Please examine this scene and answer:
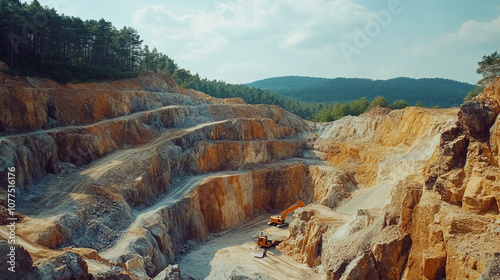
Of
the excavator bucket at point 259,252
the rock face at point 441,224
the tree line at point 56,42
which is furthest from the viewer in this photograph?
the tree line at point 56,42

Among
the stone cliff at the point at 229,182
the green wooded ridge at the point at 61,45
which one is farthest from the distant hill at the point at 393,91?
the green wooded ridge at the point at 61,45

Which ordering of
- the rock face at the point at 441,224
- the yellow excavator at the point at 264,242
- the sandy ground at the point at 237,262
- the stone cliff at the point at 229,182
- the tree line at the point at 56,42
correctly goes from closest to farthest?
1. the rock face at the point at 441,224
2. the stone cliff at the point at 229,182
3. the sandy ground at the point at 237,262
4. the yellow excavator at the point at 264,242
5. the tree line at the point at 56,42

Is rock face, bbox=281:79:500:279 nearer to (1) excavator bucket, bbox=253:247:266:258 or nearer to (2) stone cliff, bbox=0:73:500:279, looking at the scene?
(2) stone cliff, bbox=0:73:500:279

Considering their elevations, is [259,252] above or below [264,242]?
below

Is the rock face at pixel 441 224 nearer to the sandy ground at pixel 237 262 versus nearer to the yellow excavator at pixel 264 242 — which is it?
the sandy ground at pixel 237 262

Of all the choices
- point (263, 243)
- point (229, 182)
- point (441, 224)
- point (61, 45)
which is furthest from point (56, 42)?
point (441, 224)

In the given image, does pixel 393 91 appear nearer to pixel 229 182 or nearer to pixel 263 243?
pixel 229 182

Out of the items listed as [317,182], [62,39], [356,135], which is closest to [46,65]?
[62,39]
